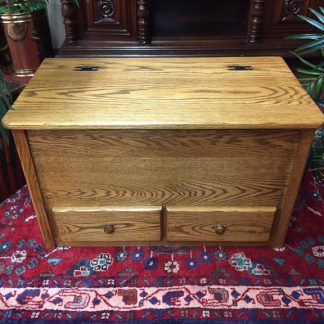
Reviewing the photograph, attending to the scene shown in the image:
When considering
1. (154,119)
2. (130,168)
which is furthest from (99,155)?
(154,119)

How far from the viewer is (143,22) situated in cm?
209

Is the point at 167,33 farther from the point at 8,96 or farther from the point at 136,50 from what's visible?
the point at 8,96

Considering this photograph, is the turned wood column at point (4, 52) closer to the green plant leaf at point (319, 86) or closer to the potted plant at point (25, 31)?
the potted plant at point (25, 31)

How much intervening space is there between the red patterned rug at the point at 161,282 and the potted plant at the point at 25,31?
1156 millimetres

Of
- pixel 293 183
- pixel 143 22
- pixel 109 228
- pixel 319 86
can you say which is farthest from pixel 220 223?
pixel 143 22

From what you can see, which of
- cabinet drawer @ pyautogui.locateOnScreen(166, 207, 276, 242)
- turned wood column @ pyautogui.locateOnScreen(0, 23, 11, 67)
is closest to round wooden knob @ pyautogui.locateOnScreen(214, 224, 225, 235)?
cabinet drawer @ pyautogui.locateOnScreen(166, 207, 276, 242)

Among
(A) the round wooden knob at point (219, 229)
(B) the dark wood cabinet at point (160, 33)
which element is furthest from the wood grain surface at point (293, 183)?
(B) the dark wood cabinet at point (160, 33)

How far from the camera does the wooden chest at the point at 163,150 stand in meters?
1.08

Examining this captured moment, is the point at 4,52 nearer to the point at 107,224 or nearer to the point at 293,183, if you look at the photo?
the point at 107,224

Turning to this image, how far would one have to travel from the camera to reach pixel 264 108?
1105mm

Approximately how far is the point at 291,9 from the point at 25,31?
153cm

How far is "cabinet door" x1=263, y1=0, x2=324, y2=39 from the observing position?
207cm

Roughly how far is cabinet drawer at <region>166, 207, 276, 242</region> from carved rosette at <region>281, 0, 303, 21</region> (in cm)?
137

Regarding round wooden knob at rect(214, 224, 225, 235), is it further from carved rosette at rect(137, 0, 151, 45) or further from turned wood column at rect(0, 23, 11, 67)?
turned wood column at rect(0, 23, 11, 67)
